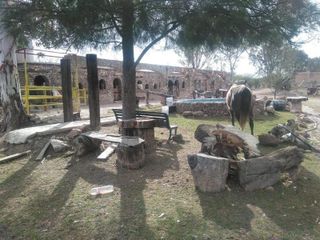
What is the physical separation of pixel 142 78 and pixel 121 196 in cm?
2046

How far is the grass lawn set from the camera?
3082 millimetres

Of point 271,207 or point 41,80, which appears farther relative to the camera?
point 41,80

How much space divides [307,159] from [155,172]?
10.2 feet

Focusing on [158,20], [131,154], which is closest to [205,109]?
[158,20]

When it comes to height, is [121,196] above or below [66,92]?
below

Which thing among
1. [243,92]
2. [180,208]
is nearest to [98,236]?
[180,208]

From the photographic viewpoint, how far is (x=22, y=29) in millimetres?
4996

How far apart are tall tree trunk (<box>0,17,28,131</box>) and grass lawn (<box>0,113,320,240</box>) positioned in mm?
2974

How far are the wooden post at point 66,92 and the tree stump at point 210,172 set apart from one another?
17.3 ft

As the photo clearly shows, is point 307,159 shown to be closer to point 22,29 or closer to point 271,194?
point 271,194

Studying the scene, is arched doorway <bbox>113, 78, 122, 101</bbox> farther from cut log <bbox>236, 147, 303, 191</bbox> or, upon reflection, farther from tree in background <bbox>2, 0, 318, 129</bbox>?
cut log <bbox>236, 147, 303, 191</bbox>

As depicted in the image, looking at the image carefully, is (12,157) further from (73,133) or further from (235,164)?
(235,164)

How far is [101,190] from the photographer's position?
403 centimetres

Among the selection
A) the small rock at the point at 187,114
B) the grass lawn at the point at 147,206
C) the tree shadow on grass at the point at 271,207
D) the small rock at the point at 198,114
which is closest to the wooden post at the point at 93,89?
the grass lawn at the point at 147,206
